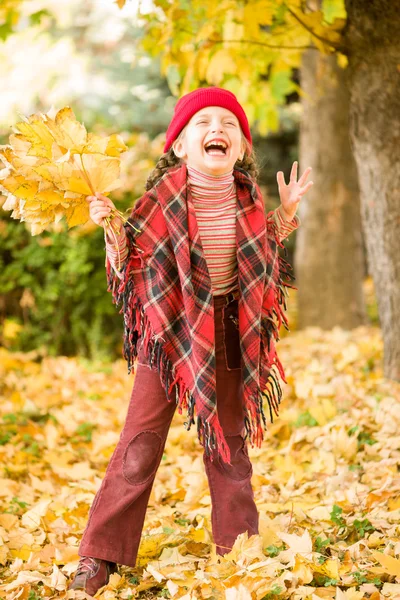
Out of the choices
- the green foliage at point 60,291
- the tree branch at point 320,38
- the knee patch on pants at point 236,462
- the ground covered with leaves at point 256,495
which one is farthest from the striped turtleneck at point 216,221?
the green foliage at point 60,291

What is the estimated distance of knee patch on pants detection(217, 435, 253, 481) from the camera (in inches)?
99.3

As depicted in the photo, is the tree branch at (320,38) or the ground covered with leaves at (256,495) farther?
the tree branch at (320,38)

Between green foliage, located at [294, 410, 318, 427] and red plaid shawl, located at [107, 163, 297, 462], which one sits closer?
red plaid shawl, located at [107, 163, 297, 462]

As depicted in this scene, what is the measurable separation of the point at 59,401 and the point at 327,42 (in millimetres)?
2969

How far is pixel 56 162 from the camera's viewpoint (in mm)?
2211

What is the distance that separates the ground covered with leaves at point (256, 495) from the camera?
2334 mm

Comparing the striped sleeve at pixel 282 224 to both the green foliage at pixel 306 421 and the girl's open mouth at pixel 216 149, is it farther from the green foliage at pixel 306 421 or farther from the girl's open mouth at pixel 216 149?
the green foliage at pixel 306 421

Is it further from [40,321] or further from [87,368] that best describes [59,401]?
[40,321]

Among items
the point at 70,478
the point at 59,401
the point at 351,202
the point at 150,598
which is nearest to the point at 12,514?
the point at 70,478

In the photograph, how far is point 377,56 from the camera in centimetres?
388

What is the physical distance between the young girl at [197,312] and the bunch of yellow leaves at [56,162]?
0.26ft

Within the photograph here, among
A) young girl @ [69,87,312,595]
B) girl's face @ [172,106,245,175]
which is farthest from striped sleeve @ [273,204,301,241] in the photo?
girl's face @ [172,106,245,175]

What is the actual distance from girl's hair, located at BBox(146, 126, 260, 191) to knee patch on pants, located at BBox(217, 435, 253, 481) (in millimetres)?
931

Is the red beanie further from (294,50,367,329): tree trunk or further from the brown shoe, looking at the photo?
(294,50,367,329): tree trunk
